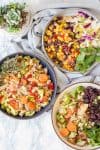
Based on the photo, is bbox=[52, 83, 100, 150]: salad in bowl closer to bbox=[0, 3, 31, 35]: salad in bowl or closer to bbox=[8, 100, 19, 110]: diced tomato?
bbox=[8, 100, 19, 110]: diced tomato

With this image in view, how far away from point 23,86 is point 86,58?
0.63 ft

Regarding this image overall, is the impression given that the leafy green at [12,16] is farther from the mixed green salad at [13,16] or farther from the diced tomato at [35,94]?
the diced tomato at [35,94]

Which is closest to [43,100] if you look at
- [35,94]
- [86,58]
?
[35,94]

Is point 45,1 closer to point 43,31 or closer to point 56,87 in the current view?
point 43,31

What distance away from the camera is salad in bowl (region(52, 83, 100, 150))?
70.7 inches

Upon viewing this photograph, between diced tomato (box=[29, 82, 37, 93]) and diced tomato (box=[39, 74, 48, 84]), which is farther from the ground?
diced tomato (box=[39, 74, 48, 84])

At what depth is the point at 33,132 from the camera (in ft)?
6.09

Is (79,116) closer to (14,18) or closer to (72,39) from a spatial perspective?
(72,39)

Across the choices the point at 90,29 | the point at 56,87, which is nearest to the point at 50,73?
the point at 56,87

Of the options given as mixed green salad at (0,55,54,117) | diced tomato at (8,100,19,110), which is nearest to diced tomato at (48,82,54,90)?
mixed green salad at (0,55,54,117)

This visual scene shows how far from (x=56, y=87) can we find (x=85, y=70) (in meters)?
0.09

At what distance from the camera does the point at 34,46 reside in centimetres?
185

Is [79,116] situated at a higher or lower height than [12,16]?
lower

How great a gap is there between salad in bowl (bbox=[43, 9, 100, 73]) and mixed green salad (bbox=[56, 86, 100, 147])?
7cm
